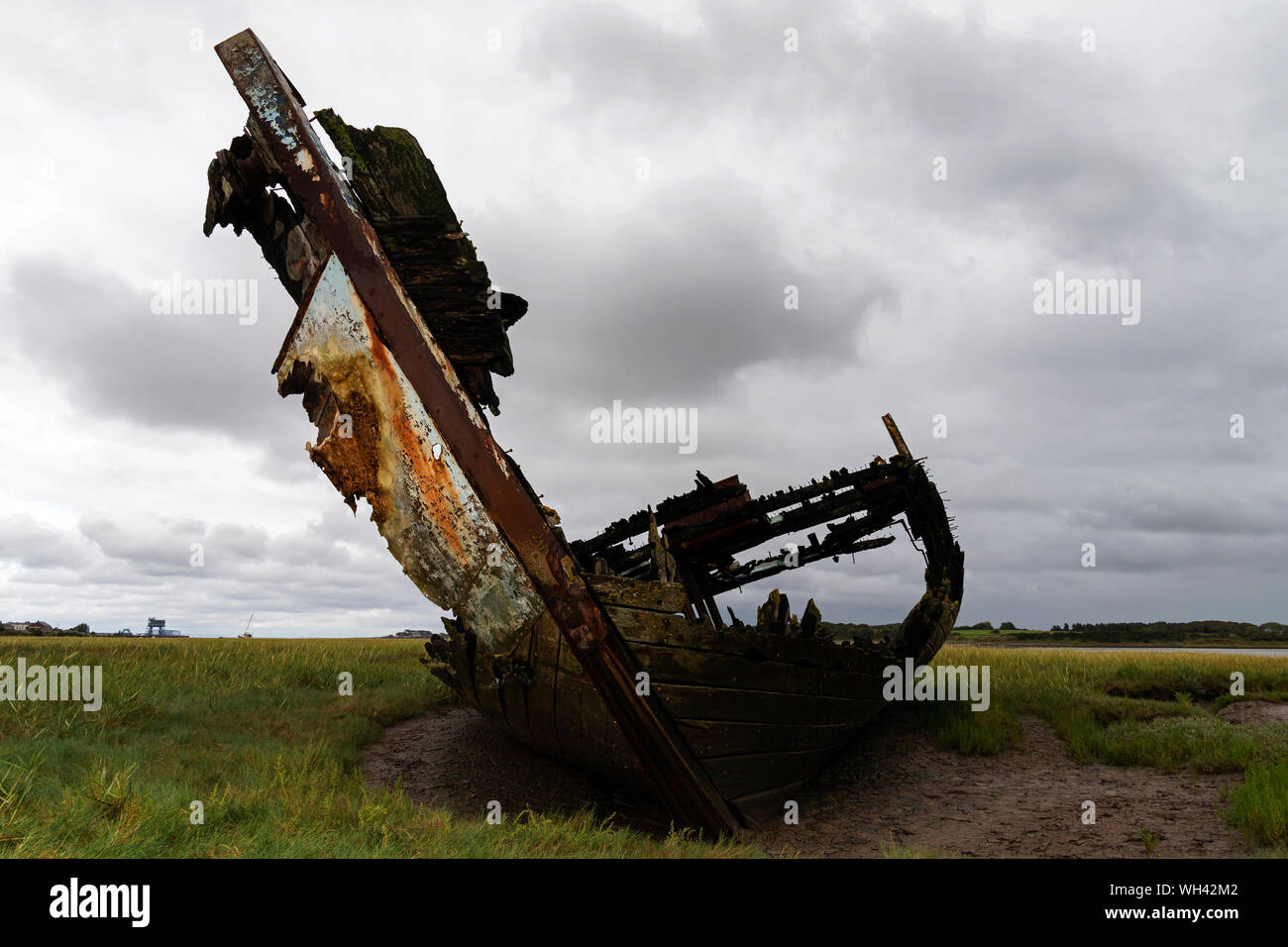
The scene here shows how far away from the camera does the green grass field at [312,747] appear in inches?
158

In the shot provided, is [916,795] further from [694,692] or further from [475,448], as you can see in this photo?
[475,448]

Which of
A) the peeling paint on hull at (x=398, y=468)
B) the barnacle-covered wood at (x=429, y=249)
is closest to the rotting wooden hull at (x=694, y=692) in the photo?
the peeling paint on hull at (x=398, y=468)

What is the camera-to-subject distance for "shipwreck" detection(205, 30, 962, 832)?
219 inches

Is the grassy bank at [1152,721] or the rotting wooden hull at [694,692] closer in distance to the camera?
the rotting wooden hull at [694,692]

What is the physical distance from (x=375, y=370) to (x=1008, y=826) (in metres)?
6.54

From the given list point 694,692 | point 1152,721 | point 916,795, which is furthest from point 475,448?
point 1152,721

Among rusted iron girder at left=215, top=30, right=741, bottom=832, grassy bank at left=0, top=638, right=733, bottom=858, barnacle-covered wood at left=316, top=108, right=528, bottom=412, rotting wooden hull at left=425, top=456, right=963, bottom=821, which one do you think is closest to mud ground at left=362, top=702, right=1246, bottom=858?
rotting wooden hull at left=425, top=456, right=963, bottom=821

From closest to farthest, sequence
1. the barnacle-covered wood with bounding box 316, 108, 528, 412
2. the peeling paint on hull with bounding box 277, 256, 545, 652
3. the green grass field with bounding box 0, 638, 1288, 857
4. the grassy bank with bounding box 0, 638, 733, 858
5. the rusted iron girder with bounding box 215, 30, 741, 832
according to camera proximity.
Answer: the grassy bank with bounding box 0, 638, 733, 858 < the green grass field with bounding box 0, 638, 1288, 857 < the rusted iron girder with bounding box 215, 30, 741, 832 < the peeling paint on hull with bounding box 277, 256, 545, 652 < the barnacle-covered wood with bounding box 316, 108, 528, 412

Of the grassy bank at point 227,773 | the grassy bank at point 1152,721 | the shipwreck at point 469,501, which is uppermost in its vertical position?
the shipwreck at point 469,501

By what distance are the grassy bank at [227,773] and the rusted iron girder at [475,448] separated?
601 millimetres

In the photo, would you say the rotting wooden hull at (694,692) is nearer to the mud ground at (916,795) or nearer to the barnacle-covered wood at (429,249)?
the mud ground at (916,795)

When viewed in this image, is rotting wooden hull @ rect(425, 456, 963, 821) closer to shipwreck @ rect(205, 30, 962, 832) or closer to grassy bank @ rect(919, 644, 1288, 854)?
shipwreck @ rect(205, 30, 962, 832)

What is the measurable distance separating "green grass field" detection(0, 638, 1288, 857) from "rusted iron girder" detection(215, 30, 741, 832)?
593 mm
